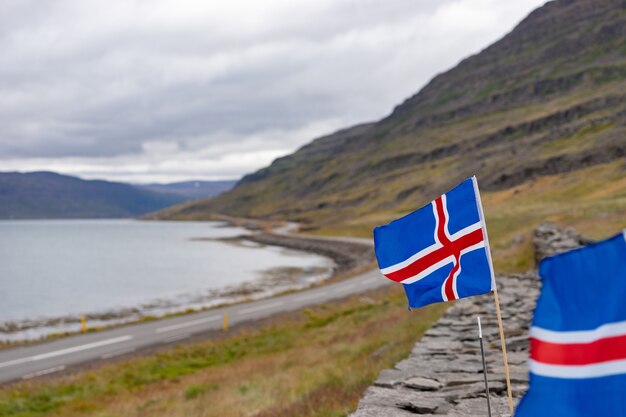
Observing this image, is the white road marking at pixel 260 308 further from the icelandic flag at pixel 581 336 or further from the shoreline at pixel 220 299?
the icelandic flag at pixel 581 336

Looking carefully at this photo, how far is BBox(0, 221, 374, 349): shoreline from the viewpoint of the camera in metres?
35.0

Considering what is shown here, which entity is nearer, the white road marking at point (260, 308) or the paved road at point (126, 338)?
the paved road at point (126, 338)

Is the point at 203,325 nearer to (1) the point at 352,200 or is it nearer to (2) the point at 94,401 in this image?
(2) the point at 94,401

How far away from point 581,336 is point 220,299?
4547 centimetres

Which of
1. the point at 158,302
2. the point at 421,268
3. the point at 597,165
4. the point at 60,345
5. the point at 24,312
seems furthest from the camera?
the point at 597,165

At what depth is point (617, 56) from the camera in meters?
183

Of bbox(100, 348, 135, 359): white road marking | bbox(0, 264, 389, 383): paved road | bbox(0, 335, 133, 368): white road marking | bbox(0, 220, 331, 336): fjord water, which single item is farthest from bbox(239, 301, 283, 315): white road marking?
bbox(0, 220, 331, 336): fjord water

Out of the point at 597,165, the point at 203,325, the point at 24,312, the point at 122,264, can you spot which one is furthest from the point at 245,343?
the point at 597,165

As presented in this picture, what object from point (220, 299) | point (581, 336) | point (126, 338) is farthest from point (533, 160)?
point (581, 336)

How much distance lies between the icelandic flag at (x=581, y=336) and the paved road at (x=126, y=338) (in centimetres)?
2326

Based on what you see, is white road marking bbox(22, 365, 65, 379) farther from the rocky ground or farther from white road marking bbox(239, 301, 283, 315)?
the rocky ground

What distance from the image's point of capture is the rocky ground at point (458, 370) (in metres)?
6.96

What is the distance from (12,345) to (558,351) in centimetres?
3052

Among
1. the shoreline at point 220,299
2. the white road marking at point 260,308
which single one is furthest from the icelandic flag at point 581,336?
the white road marking at point 260,308
